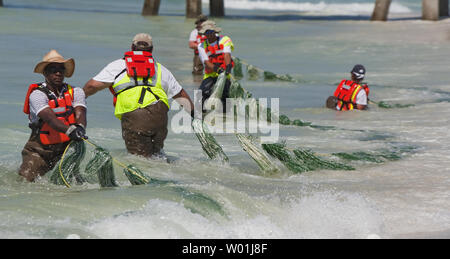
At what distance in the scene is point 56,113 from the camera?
6.72 meters

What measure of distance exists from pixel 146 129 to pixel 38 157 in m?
1.17

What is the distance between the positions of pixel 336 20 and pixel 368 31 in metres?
6.06

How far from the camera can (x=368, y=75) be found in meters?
16.7

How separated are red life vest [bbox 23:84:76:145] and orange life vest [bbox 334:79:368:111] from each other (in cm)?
643

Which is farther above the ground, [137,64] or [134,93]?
[137,64]

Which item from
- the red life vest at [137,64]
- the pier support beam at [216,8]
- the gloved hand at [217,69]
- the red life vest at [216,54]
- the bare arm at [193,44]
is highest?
the red life vest at [137,64]

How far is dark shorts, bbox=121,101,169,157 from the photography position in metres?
7.68

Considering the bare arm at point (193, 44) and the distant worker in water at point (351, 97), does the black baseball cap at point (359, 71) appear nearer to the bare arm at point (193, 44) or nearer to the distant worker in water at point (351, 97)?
the distant worker in water at point (351, 97)

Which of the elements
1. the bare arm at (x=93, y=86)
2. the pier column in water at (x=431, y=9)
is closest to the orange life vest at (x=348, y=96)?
the bare arm at (x=93, y=86)

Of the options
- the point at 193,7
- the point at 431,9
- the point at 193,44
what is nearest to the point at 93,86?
the point at 193,44

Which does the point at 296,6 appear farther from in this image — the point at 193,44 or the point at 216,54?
the point at 216,54

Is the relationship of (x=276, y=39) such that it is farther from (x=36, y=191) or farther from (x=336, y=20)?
(x=36, y=191)

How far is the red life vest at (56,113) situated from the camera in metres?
→ 6.70

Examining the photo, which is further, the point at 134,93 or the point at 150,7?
the point at 150,7
